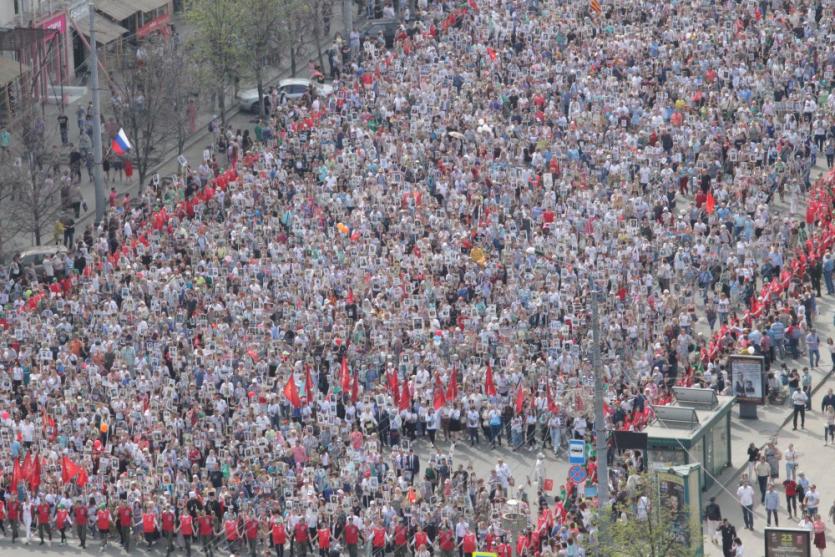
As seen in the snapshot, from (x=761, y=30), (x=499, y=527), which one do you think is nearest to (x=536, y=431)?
(x=499, y=527)

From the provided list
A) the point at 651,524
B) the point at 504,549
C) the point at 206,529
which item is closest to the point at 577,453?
the point at 651,524

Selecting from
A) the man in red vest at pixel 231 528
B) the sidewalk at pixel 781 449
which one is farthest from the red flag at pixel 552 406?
the man in red vest at pixel 231 528

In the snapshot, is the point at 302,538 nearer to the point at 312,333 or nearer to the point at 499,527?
the point at 499,527

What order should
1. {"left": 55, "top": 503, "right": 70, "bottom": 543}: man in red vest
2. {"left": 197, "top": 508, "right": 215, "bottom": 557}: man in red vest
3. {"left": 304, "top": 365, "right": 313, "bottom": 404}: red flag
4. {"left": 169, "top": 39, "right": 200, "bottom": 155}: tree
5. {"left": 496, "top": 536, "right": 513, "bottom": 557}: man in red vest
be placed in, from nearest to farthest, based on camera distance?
{"left": 496, "top": 536, "right": 513, "bottom": 557}: man in red vest, {"left": 197, "top": 508, "right": 215, "bottom": 557}: man in red vest, {"left": 55, "top": 503, "right": 70, "bottom": 543}: man in red vest, {"left": 304, "top": 365, "right": 313, "bottom": 404}: red flag, {"left": 169, "top": 39, "right": 200, "bottom": 155}: tree

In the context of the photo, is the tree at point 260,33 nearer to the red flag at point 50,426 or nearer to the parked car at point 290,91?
the parked car at point 290,91

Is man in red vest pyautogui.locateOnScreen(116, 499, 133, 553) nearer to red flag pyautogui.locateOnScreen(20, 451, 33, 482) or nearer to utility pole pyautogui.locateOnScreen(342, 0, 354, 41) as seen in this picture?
red flag pyautogui.locateOnScreen(20, 451, 33, 482)

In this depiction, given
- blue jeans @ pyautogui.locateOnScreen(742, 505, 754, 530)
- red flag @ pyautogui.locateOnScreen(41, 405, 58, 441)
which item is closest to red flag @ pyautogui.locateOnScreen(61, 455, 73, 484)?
red flag @ pyautogui.locateOnScreen(41, 405, 58, 441)
